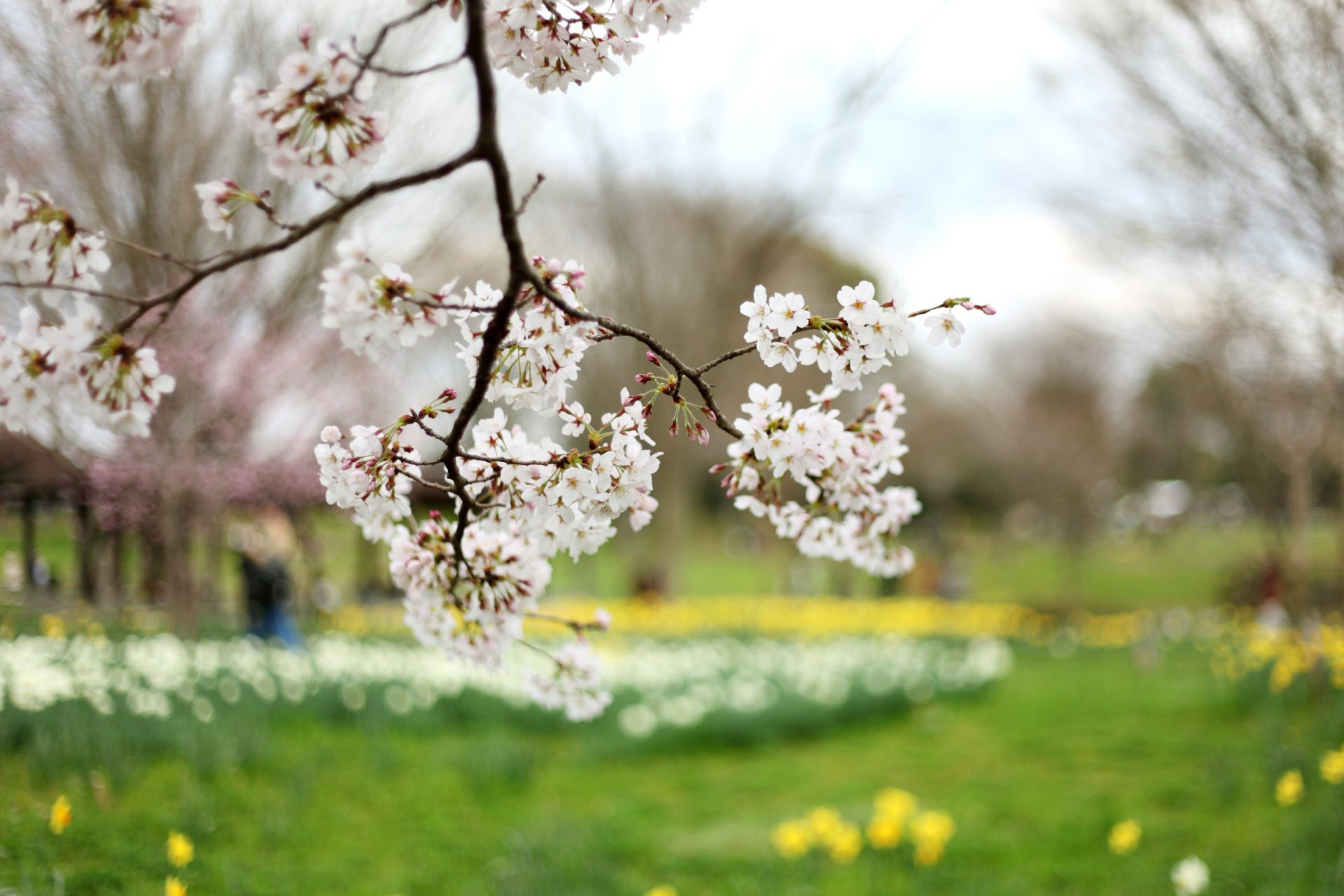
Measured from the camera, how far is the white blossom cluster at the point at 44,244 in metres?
1.36

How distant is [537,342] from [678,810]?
3.15m

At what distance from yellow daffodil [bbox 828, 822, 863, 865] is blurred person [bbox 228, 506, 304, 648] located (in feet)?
18.6

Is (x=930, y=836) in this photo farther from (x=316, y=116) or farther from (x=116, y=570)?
(x=116, y=570)

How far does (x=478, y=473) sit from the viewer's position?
1891 millimetres

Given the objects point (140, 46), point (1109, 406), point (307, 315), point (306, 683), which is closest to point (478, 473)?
point (140, 46)

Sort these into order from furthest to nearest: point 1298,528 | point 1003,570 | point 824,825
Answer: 1. point 1003,570
2. point 1298,528
3. point 824,825

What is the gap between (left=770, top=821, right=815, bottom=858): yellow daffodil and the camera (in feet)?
10.6

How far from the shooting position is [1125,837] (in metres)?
3.21

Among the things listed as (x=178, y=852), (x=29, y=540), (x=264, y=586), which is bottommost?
(x=178, y=852)

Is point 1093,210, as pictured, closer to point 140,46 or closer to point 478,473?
point 478,473

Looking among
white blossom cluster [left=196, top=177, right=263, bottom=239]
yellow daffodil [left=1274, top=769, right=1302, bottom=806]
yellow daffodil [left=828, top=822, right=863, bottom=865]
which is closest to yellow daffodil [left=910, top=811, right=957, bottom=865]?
yellow daffodil [left=828, top=822, right=863, bottom=865]

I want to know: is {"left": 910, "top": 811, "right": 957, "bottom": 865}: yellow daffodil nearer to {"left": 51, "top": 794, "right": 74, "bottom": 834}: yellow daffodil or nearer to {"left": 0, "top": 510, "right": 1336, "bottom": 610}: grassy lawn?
{"left": 51, "top": 794, "right": 74, "bottom": 834}: yellow daffodil

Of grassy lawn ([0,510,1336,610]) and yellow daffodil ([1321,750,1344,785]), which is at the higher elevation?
grassy lawn ([0,510,1336,610])

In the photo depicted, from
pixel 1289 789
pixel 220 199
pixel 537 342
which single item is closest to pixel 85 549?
pixel 220 199
